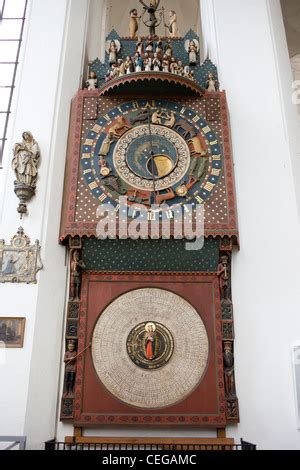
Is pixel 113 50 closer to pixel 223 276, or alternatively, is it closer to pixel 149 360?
pixel 223 276

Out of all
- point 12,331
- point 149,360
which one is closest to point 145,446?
point 149,360

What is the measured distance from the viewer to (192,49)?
7.83 meters

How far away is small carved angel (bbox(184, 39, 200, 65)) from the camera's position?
7805 millimetres

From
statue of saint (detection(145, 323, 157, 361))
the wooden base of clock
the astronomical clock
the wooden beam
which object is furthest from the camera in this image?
statue of saint (detection(145, 323, 157, 361))

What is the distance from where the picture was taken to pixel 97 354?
606cm

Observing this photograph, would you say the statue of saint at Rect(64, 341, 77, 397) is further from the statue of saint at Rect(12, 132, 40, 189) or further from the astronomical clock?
the statue of saint at Rect(12, 132, 40, 189)

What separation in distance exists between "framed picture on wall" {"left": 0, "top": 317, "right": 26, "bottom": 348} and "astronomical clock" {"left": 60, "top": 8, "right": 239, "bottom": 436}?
653 mm

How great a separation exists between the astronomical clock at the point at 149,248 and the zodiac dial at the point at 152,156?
16 mm

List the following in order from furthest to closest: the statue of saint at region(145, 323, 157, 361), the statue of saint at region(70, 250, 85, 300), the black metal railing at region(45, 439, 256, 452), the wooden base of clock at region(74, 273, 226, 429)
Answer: the statue of saint at region(70, 250, 85, 300) → the statue of saint at region(145, 323, 157, 361) → the wooden base of clock at region(74, 273, 226, 429) → the black metal railing at region(45, 439, 256, 452)

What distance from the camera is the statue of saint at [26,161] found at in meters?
6.45

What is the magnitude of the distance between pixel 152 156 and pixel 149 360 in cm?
301

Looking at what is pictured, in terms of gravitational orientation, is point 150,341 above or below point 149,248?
below

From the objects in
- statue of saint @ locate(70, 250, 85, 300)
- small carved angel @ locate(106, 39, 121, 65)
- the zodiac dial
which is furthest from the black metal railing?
small carved angel @ locate(106, 39, 121, 65)

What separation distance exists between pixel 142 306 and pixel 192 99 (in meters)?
3.41
